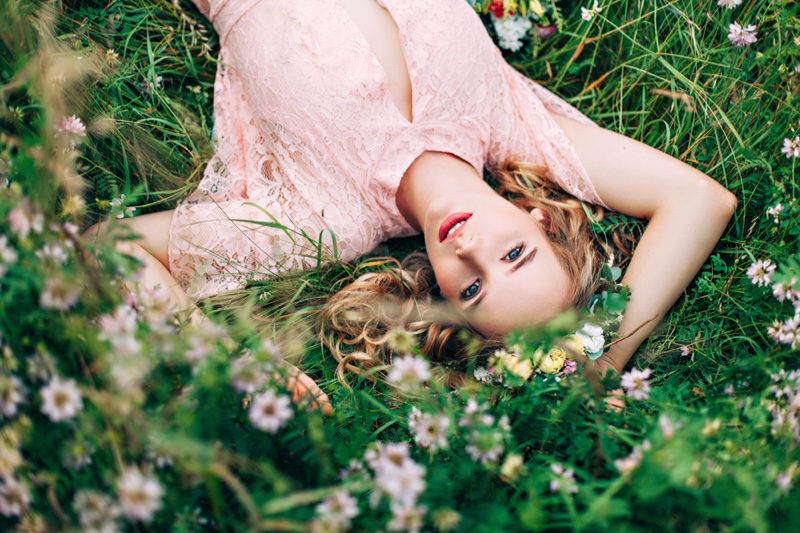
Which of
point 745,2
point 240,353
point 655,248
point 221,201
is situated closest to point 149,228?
point 221,201

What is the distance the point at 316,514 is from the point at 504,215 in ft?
4.86

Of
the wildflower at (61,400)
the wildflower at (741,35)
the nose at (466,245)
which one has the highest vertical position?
the wildflower at (741,35)

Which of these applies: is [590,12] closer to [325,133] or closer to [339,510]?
[325,133]

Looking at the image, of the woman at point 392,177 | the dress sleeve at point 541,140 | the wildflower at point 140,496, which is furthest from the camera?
the dress sleeve at point 541,140

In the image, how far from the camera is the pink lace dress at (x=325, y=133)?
Result: 8.38 ft

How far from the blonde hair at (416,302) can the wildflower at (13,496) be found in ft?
4.83

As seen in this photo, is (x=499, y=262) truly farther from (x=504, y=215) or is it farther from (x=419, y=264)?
(x=419, y=264)

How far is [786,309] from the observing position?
2.31 metres

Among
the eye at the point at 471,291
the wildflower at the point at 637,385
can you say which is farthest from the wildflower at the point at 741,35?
the wildflower at the point at 637,385

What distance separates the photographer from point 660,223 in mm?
2637

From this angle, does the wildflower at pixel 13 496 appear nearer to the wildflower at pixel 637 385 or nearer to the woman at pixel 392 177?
the woman at pixel 392 177

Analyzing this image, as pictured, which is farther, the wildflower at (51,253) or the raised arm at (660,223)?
the raised arm at (660,223)

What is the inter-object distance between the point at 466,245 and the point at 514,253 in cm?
23

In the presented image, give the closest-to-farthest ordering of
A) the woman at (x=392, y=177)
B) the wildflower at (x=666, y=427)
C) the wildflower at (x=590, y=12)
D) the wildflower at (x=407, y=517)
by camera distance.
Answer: the wildflower at (x=407, y=517) → the wildflower at (x=666, y=427) → the woman at (x=392, y=177) → the wildflower at (x=590, y=12)
